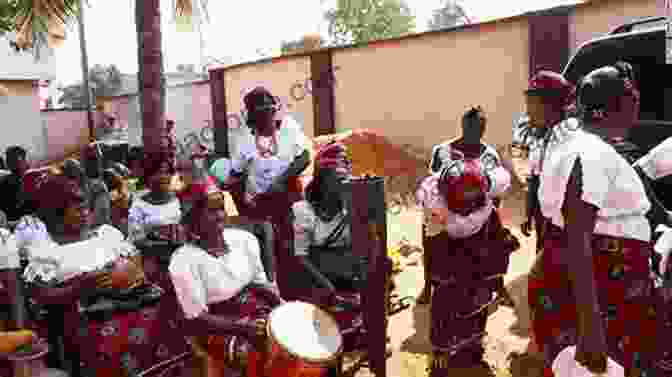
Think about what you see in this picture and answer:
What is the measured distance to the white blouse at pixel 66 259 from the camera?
10.4 feet

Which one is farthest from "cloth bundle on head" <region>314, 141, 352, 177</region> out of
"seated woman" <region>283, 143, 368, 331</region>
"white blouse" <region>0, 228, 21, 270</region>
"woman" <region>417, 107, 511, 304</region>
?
"white blouse" <region>0, 228, 21, 270</region>

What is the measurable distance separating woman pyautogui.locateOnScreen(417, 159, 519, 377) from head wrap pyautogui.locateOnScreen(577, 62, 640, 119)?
4.53 ft

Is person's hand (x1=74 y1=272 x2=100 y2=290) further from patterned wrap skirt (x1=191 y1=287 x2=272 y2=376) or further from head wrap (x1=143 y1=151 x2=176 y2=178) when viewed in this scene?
head wrap (x1=143 y1=151 x2=176 y2=178)

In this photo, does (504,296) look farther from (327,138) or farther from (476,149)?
(327,138)

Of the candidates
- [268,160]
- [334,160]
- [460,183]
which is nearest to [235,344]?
Result: [334,160]

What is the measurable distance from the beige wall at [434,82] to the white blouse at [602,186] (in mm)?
7684

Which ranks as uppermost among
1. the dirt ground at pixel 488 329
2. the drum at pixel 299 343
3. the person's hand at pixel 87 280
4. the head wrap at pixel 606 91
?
the head wrap at pixel 606 91

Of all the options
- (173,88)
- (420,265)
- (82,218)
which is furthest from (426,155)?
(173,88)

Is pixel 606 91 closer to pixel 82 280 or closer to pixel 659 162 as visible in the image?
pixel 659 162

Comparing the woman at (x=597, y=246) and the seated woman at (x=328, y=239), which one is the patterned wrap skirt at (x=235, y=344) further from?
the woman at (x=597, y=246)

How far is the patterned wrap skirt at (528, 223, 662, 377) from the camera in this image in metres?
2.31

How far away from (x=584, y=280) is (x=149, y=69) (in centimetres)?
712

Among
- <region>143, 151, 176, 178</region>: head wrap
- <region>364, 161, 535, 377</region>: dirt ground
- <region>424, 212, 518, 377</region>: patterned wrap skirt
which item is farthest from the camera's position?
<region>143, 151, 176, 178</region>: head wrap

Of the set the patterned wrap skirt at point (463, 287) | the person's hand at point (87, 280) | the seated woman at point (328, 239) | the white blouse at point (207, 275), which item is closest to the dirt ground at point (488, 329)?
the patterned wrap skirt at point (463, 287)
